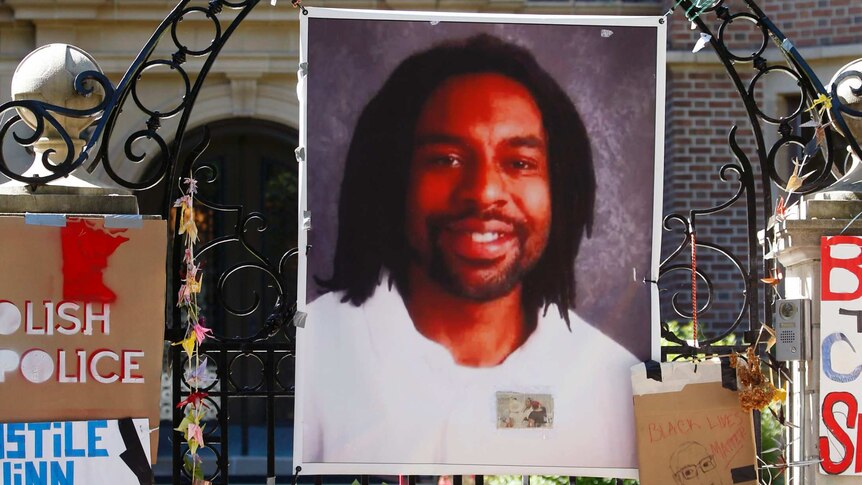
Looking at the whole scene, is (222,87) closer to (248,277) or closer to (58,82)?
(248,277)

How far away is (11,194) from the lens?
14.3 feet

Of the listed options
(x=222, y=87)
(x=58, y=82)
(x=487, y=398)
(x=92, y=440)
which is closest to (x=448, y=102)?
(x=487, y=398)

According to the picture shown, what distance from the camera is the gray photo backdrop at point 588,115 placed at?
454cm

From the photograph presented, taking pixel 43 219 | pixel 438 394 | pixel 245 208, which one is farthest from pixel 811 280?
pixel 245 208

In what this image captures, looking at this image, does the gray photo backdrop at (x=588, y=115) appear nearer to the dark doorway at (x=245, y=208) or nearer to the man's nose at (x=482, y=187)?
the man's nose at (x=482, y=187)

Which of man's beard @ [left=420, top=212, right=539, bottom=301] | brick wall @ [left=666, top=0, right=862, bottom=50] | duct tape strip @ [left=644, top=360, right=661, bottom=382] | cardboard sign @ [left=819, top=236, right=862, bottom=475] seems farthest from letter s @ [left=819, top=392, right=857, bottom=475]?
brick wall @ [left=666, top=0, right=862, bottom=50]

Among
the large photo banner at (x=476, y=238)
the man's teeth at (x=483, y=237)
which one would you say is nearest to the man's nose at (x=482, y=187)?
the large photo banner at (x=476, y=238)

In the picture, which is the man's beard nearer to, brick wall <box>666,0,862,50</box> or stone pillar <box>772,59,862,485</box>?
stone pillar <box>772,59,862,485</box>

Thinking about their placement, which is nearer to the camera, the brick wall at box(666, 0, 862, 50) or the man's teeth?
the man's teeth

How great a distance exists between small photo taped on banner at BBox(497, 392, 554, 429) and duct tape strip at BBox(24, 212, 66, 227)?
1.79 meters

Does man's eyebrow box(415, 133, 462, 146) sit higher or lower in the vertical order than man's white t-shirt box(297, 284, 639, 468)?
higher

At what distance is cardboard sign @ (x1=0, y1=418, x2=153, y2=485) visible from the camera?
4.24 metres

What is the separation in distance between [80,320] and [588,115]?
2112 millimetres

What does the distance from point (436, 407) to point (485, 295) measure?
0.48 m
